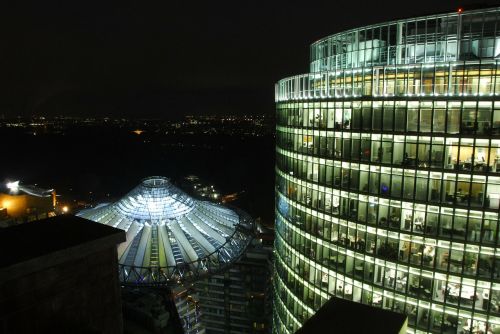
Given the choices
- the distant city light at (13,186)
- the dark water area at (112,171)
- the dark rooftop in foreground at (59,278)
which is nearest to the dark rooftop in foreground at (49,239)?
the dark rooftop in foreground at (59,278)

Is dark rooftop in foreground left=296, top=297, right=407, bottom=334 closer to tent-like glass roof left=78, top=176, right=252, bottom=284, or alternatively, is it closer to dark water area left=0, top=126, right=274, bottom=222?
tent-like glass roof left=78, top=176, right=252, bottom=284

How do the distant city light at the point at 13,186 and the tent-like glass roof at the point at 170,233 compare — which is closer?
the tent-like glass roof at the point at 170,233

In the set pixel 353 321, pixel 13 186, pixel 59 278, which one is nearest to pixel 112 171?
pixel 13 186

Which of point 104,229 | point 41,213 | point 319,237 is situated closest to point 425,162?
point 319,237

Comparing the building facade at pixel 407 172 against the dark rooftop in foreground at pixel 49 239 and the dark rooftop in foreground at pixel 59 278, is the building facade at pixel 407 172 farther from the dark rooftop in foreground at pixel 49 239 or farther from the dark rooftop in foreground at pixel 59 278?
the dark rooftop in foreground at pixel 49 239

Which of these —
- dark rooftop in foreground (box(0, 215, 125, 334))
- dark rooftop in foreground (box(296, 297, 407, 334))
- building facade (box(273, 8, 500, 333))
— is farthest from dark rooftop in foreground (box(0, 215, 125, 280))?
building facade (box(273, 8, 500, 333))

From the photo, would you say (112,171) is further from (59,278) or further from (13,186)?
(59,278)

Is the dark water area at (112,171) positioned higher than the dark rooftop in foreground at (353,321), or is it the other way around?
the dark rooftop in foreground at (353,321)
